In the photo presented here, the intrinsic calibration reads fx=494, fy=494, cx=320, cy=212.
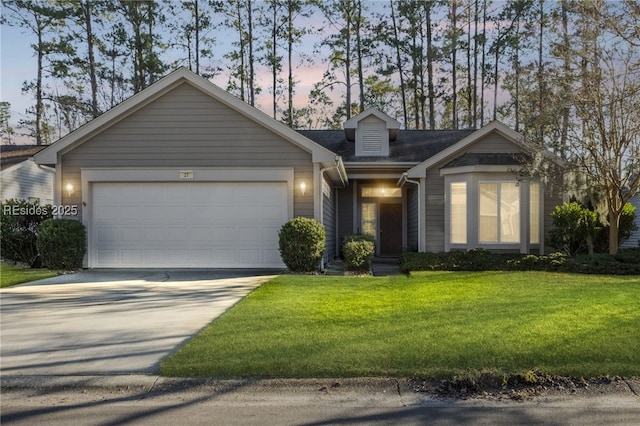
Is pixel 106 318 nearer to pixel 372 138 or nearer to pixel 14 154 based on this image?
pixel 372 138

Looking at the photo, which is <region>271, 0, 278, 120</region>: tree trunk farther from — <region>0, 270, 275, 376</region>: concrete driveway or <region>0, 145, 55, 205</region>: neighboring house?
<region>0, 270, 275, 376</region>: concrete driveway

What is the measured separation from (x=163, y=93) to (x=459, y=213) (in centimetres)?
889

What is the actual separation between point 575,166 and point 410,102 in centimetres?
1992

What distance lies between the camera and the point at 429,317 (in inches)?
258

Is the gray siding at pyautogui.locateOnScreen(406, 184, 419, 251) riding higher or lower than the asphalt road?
higher

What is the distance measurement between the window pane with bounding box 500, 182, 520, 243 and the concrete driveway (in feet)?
23.0

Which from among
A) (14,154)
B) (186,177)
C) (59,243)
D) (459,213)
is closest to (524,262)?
(459,213)

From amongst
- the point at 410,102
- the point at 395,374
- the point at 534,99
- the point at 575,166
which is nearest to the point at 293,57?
the point at 410,102

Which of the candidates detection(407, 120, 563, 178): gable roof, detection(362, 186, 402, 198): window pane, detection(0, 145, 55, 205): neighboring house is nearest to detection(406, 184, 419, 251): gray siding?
detection(362, 186, 402, 198): window pane

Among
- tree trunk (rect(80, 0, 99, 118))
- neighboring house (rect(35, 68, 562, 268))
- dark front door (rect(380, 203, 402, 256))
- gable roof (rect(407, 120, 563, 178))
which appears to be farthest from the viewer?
tree trunk (rect(80, 0, 99, 118))

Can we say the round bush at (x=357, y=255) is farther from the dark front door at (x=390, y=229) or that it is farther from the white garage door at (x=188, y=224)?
the dark front door at (x=390, y=229)

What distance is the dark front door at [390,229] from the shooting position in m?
18.9

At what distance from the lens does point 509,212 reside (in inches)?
554

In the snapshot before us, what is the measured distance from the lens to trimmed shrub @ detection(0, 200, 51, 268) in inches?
532
